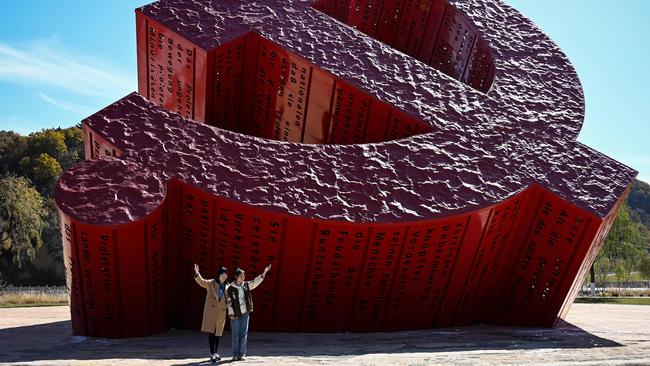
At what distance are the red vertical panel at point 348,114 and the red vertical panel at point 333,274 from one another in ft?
8.53

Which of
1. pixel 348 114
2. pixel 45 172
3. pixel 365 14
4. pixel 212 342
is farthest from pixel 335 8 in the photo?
pixel 45 172

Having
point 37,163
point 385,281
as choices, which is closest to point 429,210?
point 385,281

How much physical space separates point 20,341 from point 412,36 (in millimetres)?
9825

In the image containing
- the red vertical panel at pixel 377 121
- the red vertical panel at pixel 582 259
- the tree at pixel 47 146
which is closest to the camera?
the red vertical panel at pixel 582 259

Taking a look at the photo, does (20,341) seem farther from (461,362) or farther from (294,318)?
(461,362)

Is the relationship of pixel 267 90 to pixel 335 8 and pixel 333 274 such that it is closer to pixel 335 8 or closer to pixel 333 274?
pixel 335 8

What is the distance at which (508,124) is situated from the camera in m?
10.6

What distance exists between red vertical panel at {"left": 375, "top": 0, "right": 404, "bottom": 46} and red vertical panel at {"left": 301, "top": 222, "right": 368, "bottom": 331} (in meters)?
7.76

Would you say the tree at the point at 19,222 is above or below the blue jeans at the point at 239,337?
below

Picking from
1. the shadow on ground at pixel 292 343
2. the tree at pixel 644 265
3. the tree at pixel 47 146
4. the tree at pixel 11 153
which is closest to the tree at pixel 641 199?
the tree at pixel 644 265

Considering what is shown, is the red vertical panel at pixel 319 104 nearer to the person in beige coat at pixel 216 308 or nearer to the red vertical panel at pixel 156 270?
the red vertical panel at pixel 156 270

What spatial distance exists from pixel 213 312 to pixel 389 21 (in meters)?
9.78

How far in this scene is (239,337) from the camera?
6.91 meters

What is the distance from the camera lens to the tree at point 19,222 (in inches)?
1302
